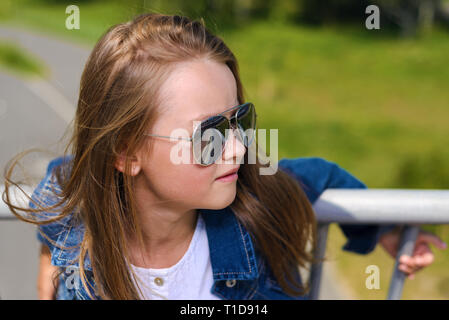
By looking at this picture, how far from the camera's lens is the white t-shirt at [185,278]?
1.31 m

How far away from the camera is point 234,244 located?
4.30ft

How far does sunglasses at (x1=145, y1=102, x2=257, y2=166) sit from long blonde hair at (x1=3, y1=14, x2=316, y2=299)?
0.30ft

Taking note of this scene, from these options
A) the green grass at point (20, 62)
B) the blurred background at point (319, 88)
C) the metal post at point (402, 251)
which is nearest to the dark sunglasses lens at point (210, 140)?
the blurred background at point (319, 88)

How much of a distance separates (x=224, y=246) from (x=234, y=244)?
0.08ft

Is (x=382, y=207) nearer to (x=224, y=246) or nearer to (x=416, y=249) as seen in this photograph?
(x=416, y=249)

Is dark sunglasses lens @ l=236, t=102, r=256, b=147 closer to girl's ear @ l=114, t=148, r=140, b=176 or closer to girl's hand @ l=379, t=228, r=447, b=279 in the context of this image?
girl's ear @ l=114, t=148, r=140, b=176

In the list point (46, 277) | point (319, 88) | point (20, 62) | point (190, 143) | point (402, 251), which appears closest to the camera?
point (190, 143)

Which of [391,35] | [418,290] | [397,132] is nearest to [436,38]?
[391,35]

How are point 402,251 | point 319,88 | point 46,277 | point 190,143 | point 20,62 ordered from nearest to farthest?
point 190,143, point 402,251, point 46,277, point 319,88, point 20,62

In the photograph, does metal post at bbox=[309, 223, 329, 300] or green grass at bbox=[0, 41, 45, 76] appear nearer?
metal post at bbox=[309, 223, 329, 300]

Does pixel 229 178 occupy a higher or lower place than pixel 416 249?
higher


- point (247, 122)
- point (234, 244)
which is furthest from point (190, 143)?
point (234, 244)

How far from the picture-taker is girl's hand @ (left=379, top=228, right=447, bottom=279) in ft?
4.05

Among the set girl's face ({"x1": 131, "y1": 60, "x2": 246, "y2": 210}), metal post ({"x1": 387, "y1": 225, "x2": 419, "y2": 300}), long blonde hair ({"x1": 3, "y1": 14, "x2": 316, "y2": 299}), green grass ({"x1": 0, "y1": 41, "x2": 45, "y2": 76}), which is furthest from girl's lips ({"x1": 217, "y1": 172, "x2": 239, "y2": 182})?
green grass ({"x1": 0, "y1": 41, "x2": 45, "y2": 76})
